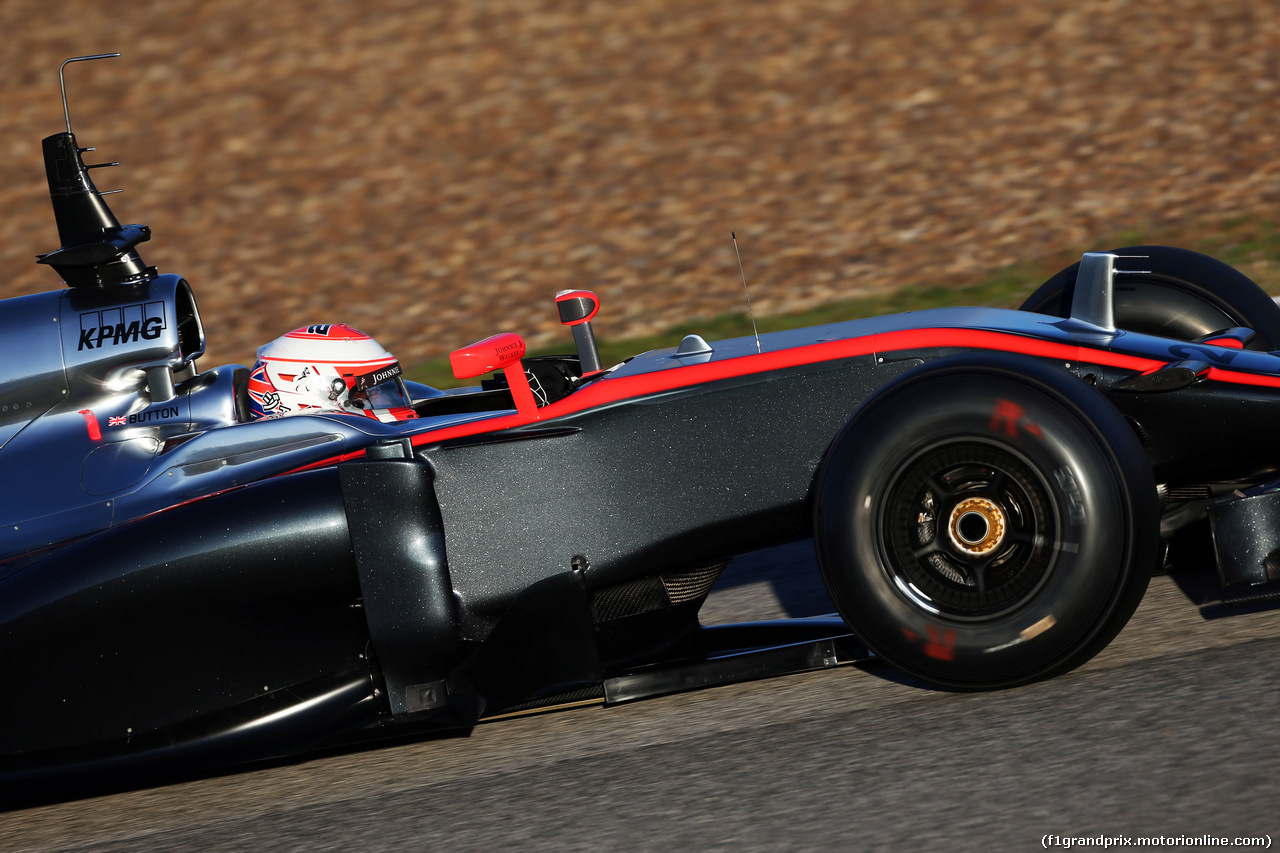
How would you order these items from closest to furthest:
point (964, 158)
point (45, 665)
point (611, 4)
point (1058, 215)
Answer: point (45, 665), point (1058, 215), point (964, 158), point (611, 4)

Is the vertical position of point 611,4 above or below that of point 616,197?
above

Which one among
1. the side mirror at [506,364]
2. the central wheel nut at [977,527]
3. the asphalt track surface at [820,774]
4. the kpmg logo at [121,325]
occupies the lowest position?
the asphalt track surface at [820,774]

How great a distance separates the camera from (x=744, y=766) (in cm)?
325

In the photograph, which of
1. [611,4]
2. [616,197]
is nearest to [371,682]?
[616,197]

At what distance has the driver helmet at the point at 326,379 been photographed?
15.1ft

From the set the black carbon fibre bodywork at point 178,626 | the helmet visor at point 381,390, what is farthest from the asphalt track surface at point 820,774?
the helmet visor at point 381,390

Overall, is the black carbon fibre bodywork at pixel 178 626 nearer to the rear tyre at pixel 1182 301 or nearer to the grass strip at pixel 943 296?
the rear tyre at pixel 1182 301

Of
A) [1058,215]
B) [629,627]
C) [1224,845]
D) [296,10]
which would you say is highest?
[296,10]

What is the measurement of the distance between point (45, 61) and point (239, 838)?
15.2 metres

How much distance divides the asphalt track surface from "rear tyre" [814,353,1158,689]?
0.19m

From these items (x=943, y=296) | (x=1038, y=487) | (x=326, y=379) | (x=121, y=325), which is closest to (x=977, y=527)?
(x=1038, y=487)

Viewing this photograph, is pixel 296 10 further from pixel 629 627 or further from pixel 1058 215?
pixel 629 627

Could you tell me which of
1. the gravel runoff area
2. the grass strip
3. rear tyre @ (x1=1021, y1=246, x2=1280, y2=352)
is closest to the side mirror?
rear tyre @ (x1=1021, y1=246, x2=1280, y2=352)

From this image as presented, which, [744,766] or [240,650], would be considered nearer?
[744,766]
